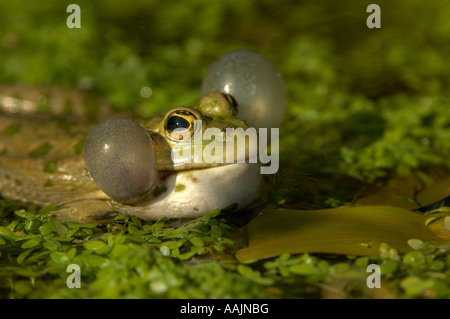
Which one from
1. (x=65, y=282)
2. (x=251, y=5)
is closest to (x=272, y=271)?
(x=65, y=282)

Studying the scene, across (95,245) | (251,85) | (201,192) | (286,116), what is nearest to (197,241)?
(201,192)

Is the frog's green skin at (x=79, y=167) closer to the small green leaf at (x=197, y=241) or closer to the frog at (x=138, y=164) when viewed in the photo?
the frog at (x=138, y=164)

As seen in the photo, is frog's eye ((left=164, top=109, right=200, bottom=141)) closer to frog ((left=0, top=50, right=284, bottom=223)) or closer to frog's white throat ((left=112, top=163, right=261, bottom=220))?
frog ((left=0, top=50, right=284, bottom=223))

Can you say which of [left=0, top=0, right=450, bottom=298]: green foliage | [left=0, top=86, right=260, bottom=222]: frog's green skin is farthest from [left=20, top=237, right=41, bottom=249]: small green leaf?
[left=0, top=86, right=260, bottom=222]: frog's green skin

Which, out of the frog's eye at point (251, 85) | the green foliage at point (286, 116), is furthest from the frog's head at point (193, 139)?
the frog's eye at point (251, 85)

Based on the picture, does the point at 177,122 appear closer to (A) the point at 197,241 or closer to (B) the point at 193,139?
(B) the point at 193,139

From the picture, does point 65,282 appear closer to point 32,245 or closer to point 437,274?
point 32,245
